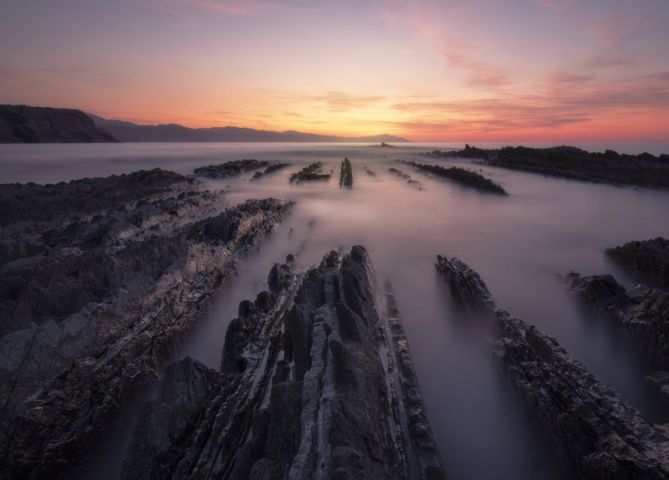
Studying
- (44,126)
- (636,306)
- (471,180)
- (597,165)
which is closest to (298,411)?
(636,306)

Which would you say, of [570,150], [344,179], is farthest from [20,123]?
[570,150]

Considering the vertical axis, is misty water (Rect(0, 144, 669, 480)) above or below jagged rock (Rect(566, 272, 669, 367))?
below

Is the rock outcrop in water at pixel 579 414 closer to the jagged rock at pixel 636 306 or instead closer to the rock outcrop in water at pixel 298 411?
the rock outcrop in water at pixel 298 411

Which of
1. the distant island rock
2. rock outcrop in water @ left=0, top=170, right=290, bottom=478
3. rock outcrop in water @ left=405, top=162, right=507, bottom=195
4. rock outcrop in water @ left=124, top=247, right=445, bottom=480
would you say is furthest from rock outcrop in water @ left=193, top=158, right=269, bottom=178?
the distant island rock

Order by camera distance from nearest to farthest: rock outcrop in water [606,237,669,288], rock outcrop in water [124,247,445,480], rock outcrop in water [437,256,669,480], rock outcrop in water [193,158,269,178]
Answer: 1. rock outcrop in water [124,247,445,480]
2. rock outcrop in water [437,256,669,480]
3. rock outcrop in water [606,237,669,288]
4. rock outcrop in water [193,158,269,178]

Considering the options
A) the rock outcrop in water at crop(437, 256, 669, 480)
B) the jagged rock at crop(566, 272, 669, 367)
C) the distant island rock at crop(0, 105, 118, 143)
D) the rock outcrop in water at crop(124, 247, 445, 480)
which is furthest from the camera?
the distant island rock at crop(0, 105, 118, 143)

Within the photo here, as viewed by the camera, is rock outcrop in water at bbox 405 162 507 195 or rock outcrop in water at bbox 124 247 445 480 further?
rock outcrop in water at bbox 405 162 507 195

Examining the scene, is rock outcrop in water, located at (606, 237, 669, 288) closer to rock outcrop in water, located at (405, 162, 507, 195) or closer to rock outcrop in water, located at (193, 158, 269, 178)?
rock outcrop in water, located at (405, 162, 507, 195)

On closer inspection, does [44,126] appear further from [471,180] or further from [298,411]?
[298,411]
